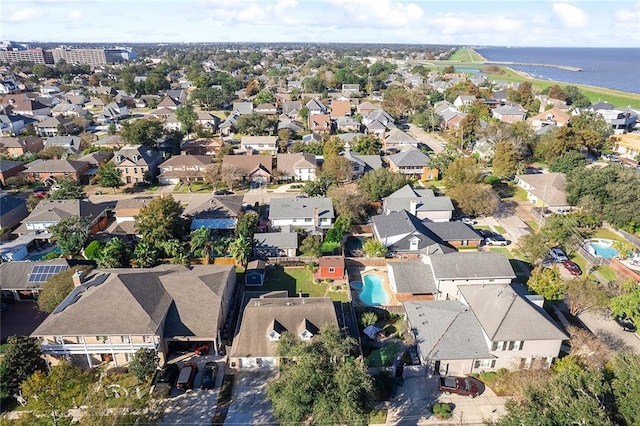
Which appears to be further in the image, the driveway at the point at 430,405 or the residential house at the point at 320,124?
the residential house at the point at 320,124

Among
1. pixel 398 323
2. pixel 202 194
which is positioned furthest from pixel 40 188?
pixel 398 323

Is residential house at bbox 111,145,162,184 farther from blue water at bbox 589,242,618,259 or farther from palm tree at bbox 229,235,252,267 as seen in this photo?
blue water at bbox 589,242,618,259

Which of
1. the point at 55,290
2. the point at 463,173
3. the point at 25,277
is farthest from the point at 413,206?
the point at 25,277

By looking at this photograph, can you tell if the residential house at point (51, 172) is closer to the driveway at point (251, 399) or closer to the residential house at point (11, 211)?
the residential house at point (11, 211)

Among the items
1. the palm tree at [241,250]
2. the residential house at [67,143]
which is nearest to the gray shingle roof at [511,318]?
the palm tree at [241,250]

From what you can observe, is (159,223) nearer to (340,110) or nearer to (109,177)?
(109,177)

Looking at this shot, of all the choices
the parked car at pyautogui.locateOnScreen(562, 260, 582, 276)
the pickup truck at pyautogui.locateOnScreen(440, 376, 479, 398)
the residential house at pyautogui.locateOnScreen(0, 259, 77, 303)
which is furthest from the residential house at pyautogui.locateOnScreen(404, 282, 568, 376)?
the residential house at pyautogui.locateOnScreen(0, 259, 77, 303)

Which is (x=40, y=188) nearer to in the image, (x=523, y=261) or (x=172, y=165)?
(x=172, y=165)

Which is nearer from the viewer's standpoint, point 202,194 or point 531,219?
point 531,219
